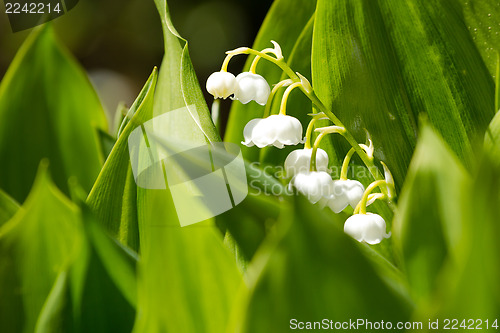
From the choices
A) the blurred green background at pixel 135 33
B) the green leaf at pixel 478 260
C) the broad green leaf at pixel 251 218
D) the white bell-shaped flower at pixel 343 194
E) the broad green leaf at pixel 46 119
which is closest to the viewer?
the green leaf at pixel 478 260

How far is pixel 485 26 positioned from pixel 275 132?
0.23 m

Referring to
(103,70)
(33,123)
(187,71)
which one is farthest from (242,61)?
(187,71)

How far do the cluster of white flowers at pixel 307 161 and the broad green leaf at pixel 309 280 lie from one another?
0.50 feet

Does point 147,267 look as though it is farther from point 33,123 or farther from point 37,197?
point 33,123

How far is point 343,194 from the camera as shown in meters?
0.39

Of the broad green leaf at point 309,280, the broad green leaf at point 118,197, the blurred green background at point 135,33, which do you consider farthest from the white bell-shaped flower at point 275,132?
the blurred green background at point 135,33

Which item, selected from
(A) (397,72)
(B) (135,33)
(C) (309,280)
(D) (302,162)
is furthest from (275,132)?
(B) (135,33)

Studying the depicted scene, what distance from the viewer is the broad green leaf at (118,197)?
37cm

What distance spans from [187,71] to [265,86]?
3.1 inches

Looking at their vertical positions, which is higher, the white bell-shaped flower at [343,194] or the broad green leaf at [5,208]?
the broad green leaf at [5,208]

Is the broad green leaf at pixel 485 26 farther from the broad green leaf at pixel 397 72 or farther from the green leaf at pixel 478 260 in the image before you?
the green leaf at pixel 478 260

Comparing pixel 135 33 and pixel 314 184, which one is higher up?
pixel 135 33

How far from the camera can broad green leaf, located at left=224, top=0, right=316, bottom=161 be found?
1.90ft

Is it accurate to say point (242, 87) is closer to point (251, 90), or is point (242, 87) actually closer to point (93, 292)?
point (251, 90)
